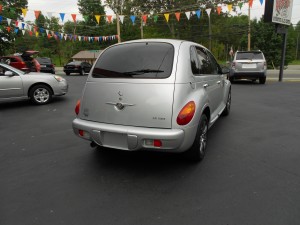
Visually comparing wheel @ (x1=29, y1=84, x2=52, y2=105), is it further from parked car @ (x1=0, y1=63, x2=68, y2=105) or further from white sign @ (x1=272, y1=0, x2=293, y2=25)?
white sign @ (x1=272, y1=0, x2=293, y2=25)

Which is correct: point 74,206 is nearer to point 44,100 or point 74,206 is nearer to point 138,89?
point 138,89

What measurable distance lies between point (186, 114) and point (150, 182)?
0.94m

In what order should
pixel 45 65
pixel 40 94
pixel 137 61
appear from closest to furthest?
pixel 137 61 < pixel 40 94 < pixel 45 65

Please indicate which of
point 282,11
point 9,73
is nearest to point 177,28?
point 282,11

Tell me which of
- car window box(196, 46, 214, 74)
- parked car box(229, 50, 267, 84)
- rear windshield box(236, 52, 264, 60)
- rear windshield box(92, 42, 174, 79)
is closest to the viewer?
rear windshield box(92, 42, 174, 79)

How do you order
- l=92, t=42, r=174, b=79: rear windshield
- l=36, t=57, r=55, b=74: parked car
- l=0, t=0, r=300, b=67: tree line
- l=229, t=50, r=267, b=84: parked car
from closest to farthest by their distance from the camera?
l=92, t=42, r=174, b=79: rear windshield < l=229, t=50, r=267, b=84: parked car < l=36, t=57, r=55, b=74: parked car < l=0, t=0, r=300, b=67: tree line

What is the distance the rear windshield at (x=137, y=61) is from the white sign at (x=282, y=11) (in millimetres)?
11631

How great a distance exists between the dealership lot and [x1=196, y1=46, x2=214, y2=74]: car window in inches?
49.1

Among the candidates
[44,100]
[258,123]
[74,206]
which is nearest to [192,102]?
[74,206]

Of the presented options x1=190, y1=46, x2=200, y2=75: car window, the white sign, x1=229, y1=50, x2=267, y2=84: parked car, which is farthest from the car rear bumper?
the white sign

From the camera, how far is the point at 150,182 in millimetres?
3094

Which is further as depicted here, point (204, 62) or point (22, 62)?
point (22, 62)

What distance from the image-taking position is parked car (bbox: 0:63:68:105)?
24.2ft

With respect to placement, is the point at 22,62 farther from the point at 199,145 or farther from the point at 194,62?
the point at 199,145
